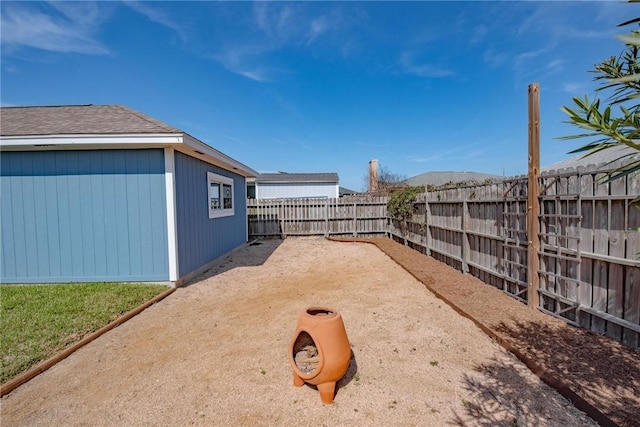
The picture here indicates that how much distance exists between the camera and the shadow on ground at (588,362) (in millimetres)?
2102

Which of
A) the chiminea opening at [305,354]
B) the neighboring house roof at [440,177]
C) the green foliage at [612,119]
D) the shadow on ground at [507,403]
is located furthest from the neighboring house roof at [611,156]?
the neighboring house roof at [440,177]

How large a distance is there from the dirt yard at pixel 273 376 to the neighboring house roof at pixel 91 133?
9.38ft

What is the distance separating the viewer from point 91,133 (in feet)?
16.4

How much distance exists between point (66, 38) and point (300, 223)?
30.1 feet

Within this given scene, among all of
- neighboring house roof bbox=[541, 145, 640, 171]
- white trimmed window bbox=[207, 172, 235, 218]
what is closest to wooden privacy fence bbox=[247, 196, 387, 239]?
white trimmed window bbox=[207, 172, 235, 218]

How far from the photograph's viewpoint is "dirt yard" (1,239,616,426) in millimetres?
2125

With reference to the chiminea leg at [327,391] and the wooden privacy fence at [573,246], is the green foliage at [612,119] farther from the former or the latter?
the chiminea leg at [327,391]

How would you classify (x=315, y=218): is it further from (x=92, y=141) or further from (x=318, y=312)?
(x=318, y=312)

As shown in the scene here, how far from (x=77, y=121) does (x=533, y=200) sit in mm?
8184

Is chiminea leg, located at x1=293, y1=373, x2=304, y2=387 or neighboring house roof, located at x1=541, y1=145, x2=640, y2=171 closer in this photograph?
neighboring house roof, located at x1=541, y1=145, x2=640, y2=171

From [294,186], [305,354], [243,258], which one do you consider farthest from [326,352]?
[294,186]

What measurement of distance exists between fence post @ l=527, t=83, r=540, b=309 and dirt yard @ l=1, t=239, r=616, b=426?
3.65ft

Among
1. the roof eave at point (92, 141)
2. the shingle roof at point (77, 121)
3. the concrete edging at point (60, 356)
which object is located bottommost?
the concrete edging at point (60, 356)

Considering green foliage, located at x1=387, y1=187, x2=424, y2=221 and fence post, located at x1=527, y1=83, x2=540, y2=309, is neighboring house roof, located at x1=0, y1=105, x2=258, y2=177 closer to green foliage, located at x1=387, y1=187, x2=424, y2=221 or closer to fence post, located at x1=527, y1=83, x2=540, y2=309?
fence post, located at x1=527, y1=83, x2=540, y2=309
